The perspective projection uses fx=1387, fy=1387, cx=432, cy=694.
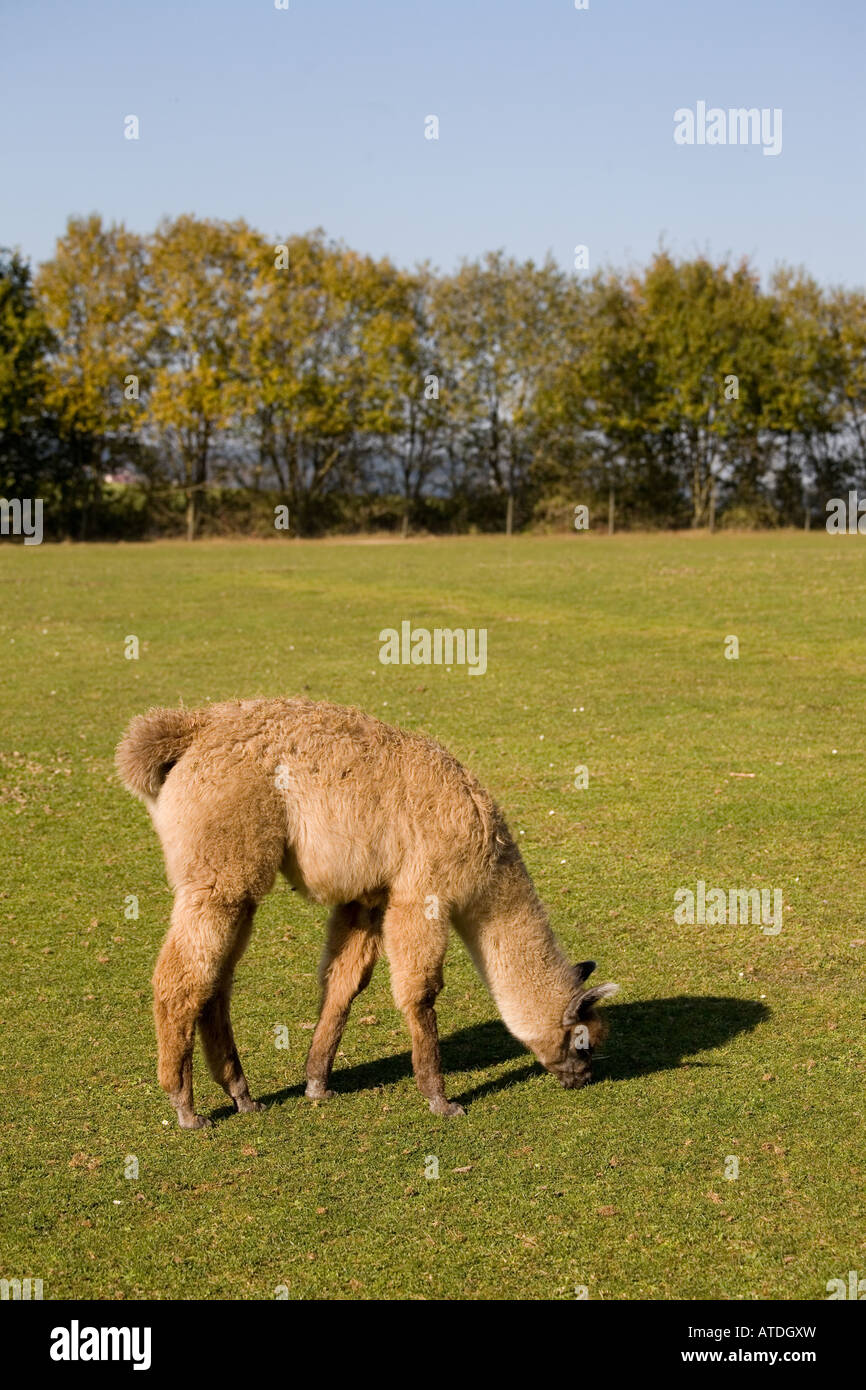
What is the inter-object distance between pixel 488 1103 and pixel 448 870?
155cm

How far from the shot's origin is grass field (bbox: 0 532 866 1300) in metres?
6.66

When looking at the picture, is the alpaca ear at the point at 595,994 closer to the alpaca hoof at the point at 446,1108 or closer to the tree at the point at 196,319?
the alpaca hoof at the point at 446,1108

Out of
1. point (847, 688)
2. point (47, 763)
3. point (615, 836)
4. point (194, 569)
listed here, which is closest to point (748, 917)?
point (615, 836)

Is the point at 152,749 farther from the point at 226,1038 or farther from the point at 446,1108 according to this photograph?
the point at 446,1108

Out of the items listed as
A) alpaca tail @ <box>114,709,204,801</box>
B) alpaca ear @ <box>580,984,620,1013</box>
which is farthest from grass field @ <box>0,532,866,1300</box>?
alpaca tail @ <box>114,709,204,801</box>

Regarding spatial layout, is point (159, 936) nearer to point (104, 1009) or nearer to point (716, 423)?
point (104, 1009)

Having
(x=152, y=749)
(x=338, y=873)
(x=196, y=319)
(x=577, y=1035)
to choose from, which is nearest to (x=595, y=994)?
(x=577, y=1035)

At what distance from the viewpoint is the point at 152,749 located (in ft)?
25.6

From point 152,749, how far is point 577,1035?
299 cm

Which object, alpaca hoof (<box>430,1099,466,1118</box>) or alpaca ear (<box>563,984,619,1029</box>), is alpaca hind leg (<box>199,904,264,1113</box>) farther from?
alpaca ear (<box>563,984,619,1029</box>)

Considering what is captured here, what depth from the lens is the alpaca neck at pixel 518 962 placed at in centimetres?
809

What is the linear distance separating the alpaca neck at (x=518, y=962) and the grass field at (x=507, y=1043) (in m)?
0.60

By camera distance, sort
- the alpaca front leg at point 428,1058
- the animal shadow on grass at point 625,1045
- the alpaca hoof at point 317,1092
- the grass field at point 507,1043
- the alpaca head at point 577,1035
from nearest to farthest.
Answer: the grass field at point 507,1043
the alpaca front leg at point 428,1058
the alpaca head at point 577,1035
the alpaca hoof at point 317,1092
the animal shadow on grass at point 625,1045

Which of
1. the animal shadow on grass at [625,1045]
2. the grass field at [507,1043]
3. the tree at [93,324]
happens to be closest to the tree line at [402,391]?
the tree at [93,324]
